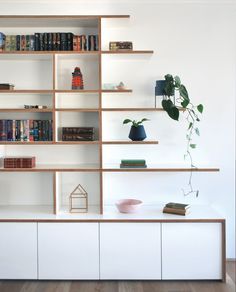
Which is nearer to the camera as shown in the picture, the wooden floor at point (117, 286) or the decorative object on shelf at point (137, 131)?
the wooden floor at point (117, 286)

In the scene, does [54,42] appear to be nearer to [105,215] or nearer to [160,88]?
[160,88]

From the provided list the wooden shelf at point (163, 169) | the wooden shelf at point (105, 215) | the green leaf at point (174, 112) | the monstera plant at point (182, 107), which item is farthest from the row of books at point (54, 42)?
the wooden shelf at point (105, 215)

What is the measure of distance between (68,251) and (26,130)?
1132 mm

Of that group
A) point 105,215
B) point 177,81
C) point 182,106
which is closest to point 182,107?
point 182,106

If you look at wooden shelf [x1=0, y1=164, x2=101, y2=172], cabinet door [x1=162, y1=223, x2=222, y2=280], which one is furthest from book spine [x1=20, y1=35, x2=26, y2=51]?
cabinet door [x1=162, y1=223, x2=222, y2=280]

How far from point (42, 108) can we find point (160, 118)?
3.66ft

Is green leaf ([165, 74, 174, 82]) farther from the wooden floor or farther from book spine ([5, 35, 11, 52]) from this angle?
the wooden floor

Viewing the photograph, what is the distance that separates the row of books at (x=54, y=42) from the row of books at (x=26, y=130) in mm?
664

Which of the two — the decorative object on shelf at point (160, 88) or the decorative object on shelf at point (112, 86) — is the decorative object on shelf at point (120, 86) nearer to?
the decorative object on shelf at point (112, 86)

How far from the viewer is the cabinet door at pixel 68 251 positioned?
286 centimetres

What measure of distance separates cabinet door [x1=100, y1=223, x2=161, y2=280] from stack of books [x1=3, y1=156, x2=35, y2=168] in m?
0.96

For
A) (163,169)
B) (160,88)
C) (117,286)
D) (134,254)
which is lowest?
(117,286)

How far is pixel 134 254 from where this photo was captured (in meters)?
2.85

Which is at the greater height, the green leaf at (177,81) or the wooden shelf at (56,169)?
the green leaf at (177,81)
